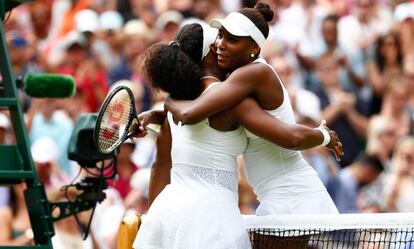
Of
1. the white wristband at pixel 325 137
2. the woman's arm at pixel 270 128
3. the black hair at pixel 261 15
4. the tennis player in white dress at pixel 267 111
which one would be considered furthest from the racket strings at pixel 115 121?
the white wristband at pixel 325 137

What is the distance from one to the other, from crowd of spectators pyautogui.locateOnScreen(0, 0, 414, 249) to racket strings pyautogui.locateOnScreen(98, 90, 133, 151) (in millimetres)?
3433

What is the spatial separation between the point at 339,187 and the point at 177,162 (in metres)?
4.87

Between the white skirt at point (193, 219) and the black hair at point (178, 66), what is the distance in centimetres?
41

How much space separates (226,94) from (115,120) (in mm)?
627

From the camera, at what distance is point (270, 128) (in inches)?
249

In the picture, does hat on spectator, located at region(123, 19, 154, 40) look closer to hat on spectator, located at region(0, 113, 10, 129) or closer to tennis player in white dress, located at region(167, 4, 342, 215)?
hat on spectator, located at region(0, 113, 10, 129)

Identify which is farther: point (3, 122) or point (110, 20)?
point (110, 20)

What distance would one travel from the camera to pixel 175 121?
6.62 meters

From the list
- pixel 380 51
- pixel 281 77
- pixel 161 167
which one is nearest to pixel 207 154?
pixel 161 167

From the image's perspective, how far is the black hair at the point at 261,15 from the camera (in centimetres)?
650

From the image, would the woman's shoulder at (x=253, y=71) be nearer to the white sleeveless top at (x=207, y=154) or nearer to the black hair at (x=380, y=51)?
the white sleeveless top at (x=207, y=154)

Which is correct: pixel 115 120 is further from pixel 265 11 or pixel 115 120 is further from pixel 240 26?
pixel 265 11

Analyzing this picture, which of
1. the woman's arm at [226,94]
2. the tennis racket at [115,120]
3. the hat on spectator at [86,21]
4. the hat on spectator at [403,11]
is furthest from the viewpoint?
the hat on spectator at [86,21]

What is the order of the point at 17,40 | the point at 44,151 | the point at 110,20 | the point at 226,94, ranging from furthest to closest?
1. the point at 110,20
2. the point at 17,40
3. the point at 44,151
4. the point at 226,94
